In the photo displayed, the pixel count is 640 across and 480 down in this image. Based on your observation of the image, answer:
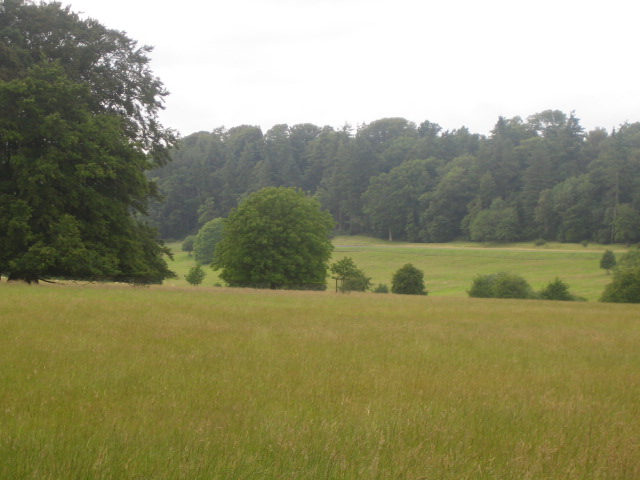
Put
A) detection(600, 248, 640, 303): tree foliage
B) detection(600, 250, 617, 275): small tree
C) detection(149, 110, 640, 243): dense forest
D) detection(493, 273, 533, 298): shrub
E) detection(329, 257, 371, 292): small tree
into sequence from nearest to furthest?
detection(600, 248, 640, 303): tree foliage → detection(493, 273, 533, 298): shrub → detection(329, 257, 371, 292): small tree → detection(600, 250, 617, 275): small tree → detection(149, 110, 640, 243): dense forest

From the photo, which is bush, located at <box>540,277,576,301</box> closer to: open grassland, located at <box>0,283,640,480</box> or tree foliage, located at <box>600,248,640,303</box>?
→ tree foliage, located at <box>600,248,640,303</box>

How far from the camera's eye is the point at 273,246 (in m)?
47.1

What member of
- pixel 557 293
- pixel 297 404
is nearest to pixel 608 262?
pixel 557 293

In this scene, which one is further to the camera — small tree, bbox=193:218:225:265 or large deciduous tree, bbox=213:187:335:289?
small tree, bbox=193:218:225:265

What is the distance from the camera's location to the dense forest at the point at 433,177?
321 ft

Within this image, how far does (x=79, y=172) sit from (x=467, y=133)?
14631cm

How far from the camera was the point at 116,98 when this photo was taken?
94.6 ft

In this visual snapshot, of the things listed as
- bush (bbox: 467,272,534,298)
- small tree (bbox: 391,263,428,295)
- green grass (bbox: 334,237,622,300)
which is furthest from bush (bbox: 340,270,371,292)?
green grass (bbox: 334,237,622,300)

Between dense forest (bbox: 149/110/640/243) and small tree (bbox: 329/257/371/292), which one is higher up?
dense forest (bbox: 149/110/640/243)

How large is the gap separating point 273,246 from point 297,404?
41.1m

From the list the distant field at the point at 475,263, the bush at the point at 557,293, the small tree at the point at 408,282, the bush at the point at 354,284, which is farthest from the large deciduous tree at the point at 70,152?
the distant field at the point at 475,263

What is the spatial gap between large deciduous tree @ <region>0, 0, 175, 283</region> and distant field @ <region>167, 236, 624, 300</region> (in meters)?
41.6

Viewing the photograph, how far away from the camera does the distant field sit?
67.9m

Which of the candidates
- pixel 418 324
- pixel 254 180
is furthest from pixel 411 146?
pixel 418 324
